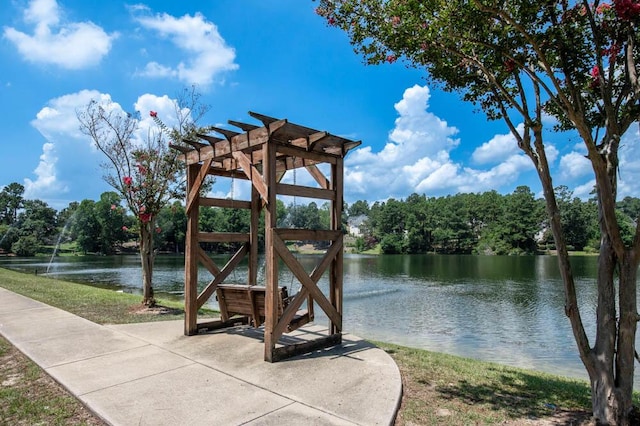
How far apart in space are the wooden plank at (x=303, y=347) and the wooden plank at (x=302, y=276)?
0.25 meters

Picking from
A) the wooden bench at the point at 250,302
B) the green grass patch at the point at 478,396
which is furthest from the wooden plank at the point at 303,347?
the green grass patch at the point at 478,396

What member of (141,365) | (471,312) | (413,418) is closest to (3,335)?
(141,365)

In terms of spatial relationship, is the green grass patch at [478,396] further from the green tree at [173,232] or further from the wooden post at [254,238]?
the green tree at [173,232]

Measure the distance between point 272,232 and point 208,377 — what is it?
190cm

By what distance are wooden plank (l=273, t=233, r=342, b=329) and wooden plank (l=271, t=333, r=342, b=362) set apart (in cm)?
25

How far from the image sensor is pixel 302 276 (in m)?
5.76

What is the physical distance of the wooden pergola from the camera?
5559 millimetres

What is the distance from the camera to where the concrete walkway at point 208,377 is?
3680mm

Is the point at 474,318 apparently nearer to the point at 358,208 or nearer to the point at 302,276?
the point at 302,276

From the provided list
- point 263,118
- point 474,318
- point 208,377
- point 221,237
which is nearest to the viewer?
point 208,377

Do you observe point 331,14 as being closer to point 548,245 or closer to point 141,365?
→ point 141,365

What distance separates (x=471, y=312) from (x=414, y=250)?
245 feet

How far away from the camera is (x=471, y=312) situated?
14.8 meters

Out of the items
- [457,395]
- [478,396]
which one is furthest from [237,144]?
[478,396]
